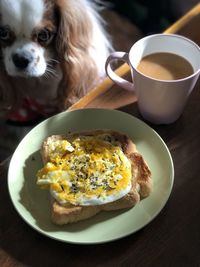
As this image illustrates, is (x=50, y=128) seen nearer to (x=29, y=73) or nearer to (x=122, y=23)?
(x=29, y=73)

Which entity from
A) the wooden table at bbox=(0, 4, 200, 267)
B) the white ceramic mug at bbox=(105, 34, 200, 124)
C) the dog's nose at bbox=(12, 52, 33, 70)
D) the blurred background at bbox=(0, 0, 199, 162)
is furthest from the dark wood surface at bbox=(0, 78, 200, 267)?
the blurred background at bbox=(0, 0, 199, 162)

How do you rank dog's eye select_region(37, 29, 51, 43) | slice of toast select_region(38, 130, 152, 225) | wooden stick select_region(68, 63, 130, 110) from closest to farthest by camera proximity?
slice of toast select_region(38, 130, 152, 225) → wooden stick select_region(68, 63, 130, 110) → dog's eye select_region(37, 29, 51, 43)

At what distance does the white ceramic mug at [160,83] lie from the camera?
67 cm

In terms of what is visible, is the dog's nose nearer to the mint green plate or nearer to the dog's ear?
the dog's ear

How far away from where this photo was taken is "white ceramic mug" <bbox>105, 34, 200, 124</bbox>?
2.21ft

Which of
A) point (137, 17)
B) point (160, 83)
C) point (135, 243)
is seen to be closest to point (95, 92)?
point (160, 83)

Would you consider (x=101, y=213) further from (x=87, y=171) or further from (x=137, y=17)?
(x=137, y=17)

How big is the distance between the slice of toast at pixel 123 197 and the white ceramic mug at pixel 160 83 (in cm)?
8

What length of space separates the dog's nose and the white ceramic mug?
8.2 inches

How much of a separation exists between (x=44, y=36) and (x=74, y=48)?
8cm

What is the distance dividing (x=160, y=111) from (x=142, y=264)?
0.83 ft

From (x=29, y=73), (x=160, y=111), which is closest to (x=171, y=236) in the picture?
(x=160, y=111)

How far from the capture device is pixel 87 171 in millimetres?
633

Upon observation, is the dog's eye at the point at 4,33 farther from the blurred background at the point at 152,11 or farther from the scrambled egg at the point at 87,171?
the blurred background at the point at 152,11
